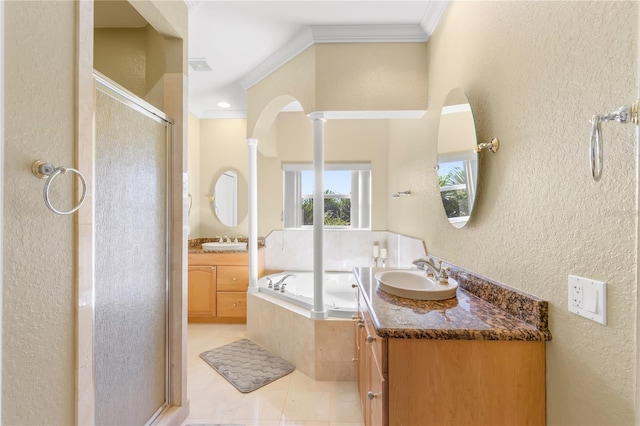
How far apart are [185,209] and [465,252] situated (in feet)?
5.38

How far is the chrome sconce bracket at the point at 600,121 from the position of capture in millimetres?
692

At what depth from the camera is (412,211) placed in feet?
8.79

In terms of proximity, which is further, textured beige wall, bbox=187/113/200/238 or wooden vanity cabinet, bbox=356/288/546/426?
textured beige wall, bbox=187/113/200/238

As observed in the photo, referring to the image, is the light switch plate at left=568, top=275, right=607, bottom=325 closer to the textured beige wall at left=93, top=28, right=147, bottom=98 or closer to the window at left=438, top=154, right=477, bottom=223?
the window at left=438, top=154, right=477, bottom=223

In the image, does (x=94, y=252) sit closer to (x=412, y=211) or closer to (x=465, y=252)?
(x=465, y=252)

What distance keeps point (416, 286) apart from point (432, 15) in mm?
1740

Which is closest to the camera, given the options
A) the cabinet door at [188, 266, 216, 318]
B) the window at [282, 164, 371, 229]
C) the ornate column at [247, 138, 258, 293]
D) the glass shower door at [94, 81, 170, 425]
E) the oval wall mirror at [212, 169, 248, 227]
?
the glass shower door at [94, 81, 170, 425]

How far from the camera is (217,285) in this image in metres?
3.40

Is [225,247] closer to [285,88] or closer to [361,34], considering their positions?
[285,88]

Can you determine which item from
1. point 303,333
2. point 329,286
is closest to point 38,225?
point 303,333

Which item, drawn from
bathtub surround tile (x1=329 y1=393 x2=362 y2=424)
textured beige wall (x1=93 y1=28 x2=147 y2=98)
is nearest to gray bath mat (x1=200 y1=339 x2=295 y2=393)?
bathtub surround tile (x1=329 y1=393 x2=362 y2=424)

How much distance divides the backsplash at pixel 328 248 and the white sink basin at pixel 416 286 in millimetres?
1816

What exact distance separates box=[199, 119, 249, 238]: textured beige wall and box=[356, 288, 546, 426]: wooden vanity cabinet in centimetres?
341

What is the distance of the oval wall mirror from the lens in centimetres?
406
